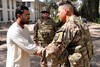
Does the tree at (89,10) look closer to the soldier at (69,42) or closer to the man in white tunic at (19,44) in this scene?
the man in white tunic at (19,44)

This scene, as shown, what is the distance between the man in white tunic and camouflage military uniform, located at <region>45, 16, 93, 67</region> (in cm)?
38

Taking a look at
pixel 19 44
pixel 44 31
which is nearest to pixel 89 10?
pixel 44 31

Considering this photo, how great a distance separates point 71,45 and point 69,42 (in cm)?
11

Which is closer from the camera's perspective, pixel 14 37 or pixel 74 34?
pixel 74 34

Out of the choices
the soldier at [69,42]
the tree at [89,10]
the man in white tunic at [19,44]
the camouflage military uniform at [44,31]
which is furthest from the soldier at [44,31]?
the tree at [89,10]

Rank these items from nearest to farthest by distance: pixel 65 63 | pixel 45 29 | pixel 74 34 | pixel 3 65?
1. pixel 74 34
2. pixel 65 63
3. pixel 45 29
4. pixel 3 65

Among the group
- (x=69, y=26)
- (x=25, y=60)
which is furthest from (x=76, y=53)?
(x=25, y=60)

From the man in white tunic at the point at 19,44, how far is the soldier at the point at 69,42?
1.02ft

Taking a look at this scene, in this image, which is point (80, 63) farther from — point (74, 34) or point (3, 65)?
point (3, 65)

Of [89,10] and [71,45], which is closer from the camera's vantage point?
[71,45]

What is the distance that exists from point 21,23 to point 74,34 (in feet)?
2.85

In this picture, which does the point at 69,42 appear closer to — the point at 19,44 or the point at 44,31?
the point at 19,44

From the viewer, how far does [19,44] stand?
326cm

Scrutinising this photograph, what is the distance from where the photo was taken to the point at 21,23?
11.3 feet
